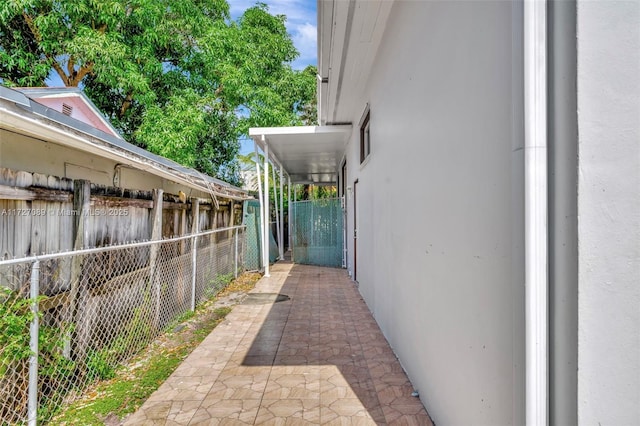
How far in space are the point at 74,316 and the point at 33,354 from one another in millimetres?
836

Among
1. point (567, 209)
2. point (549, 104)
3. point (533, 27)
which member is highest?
point (533, 27)

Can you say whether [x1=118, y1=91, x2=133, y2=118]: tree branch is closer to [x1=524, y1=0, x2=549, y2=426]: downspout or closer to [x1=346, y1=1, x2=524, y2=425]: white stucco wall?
[x1=346, y1=1, x2=524, y2=425]: white stucco wall

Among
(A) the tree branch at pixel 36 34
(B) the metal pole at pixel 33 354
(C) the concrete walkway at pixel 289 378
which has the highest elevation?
(A) the tree branch at pixel 36 34

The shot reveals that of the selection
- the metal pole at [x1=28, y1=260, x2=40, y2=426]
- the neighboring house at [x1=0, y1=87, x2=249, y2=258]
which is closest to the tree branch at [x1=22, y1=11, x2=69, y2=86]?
the neighboring house at [x1=0, y1=87, x2=249, y2=258]

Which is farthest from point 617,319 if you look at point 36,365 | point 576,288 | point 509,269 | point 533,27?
point 36,365

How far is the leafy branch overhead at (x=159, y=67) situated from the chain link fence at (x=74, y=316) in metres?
6.04

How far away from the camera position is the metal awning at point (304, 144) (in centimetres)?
795

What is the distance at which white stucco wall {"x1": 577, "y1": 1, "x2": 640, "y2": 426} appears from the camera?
126cm

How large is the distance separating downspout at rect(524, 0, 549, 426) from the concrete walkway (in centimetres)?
158

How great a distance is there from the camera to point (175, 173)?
499 cm

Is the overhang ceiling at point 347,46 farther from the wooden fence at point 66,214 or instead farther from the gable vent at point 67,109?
the gable vent at point 67,109

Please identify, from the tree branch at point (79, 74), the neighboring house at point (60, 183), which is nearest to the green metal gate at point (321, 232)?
the neighboring house at point (60, 183)

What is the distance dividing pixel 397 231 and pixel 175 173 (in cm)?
325

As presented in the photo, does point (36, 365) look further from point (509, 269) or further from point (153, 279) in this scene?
point (509, 269)
